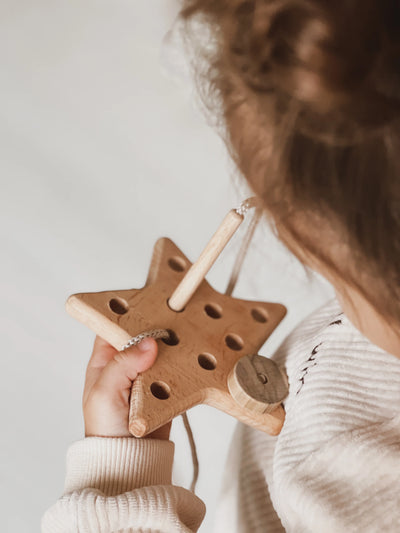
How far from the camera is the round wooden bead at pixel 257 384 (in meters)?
0.44

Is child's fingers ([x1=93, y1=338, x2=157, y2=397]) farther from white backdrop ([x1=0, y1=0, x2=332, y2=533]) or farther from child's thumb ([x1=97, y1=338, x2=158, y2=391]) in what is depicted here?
white backdrop ([x1=0, y1=0, x2=332, y2=533])

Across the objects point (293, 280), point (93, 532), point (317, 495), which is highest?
point (293, 280)

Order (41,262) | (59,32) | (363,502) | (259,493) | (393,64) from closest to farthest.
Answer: (393,64) < (363,502) < (259,493) < (41,262) < (59,32)

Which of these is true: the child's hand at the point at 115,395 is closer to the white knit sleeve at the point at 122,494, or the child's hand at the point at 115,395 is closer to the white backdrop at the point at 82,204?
the white knit sleeve at the point at 122,494

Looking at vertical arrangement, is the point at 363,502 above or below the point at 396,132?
below

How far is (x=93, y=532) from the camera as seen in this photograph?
43cm

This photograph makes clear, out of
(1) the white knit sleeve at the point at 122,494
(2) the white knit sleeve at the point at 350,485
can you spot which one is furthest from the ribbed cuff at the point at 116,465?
(2) the white knit sleeve at the point at 350,485

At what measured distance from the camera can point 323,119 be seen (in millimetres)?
264

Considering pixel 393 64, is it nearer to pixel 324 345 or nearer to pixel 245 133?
pixel 245 133

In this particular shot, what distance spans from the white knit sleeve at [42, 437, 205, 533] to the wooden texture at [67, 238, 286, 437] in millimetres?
56

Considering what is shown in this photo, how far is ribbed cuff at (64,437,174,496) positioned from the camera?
0.45 meters

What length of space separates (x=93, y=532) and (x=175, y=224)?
48 centimetres

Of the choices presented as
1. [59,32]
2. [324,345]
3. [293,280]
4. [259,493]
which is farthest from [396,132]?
[59,32]

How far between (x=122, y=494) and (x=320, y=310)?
9.4 inches
